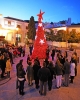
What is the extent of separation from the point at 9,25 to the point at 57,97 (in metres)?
44.4

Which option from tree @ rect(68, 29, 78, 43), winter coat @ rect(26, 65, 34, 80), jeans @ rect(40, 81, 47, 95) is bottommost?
jeans @ rect(40, 81, 47, 95)

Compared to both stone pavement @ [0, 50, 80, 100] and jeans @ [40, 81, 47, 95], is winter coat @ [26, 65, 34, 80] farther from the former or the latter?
jeans @ [40, 81, 47, 95]

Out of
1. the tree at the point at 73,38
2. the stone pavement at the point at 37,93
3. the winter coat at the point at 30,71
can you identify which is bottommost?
the stone pavement at the point at 37,93

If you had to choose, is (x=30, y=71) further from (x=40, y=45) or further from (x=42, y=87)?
(x=40, y=45)

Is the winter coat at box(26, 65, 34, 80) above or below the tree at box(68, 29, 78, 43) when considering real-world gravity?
below

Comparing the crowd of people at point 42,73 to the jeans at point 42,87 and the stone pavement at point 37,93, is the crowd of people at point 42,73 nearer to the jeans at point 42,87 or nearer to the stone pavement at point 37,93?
the jeans at point 42,87

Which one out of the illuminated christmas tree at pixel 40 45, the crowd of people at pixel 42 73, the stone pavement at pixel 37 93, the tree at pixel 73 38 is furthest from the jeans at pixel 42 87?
the tree at pixel 73 38

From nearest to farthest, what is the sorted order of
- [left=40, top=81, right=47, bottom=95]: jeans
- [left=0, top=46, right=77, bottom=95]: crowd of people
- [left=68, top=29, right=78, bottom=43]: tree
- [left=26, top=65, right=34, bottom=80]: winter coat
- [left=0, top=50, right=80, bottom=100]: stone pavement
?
[left=0, top=50, right=80, bottom=100]: stone pavement → [left=0, top=46, right=77, bottom=95]: crowd of people → [left=40, top=81, right=47, bottom=95]: jeans → [left=26, top=65, right=34, bottom=80]: winter coat → [left=68, top=29, right=78, bottom=43]: tree

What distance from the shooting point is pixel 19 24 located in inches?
2245

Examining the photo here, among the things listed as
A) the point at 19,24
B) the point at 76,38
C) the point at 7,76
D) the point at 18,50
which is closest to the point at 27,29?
the point at 19,24

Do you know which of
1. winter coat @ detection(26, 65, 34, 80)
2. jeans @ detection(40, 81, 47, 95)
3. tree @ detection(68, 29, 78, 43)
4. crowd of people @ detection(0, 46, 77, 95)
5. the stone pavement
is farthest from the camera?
tree @ detection(68, 29, 78, 43)

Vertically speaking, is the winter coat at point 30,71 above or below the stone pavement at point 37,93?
above

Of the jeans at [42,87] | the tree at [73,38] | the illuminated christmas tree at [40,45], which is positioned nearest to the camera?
the jeans at [42,87]

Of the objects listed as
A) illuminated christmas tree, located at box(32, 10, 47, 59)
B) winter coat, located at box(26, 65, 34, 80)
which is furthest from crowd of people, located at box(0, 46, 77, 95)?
illuminated christmas tree, located at box(32, 10, 47, 59)
